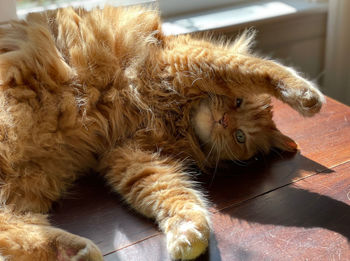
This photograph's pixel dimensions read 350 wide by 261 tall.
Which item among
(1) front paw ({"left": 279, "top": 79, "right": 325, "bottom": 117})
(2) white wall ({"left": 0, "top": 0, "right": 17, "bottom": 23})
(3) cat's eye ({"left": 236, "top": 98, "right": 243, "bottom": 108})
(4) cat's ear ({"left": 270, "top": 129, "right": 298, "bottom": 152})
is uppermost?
(2) white wall ({"left": 0, "top": 0, "right": 17, "bottom": 23})

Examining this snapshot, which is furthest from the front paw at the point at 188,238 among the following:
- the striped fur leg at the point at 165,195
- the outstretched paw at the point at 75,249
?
the outstretched paw at the point at 75,249

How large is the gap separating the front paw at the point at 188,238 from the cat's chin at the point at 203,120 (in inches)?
16.8

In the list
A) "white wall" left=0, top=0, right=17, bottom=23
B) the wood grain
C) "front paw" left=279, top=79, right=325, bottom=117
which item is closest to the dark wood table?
the wood grain

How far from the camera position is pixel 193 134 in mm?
1550

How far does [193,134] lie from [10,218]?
66 cm

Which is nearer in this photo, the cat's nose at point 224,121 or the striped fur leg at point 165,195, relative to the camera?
the striped fur leg at point 165,195

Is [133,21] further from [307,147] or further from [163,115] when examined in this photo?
[307,147]

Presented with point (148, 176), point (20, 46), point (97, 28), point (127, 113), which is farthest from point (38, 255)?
point (97, 28)

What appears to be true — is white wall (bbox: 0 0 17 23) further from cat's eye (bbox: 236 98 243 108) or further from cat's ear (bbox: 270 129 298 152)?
cat's ear (bbox: 270 129 298 152)

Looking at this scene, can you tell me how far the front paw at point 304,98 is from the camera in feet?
4.22

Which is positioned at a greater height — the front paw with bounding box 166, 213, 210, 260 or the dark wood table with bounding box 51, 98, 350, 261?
the front paw with bounding box 166, 213, 210, 260

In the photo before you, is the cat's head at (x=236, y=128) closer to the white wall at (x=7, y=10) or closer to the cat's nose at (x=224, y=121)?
the cat's nose at (x=224, y=121)

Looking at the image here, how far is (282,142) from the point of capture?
1566 mm

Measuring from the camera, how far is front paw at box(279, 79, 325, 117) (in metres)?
1.29
